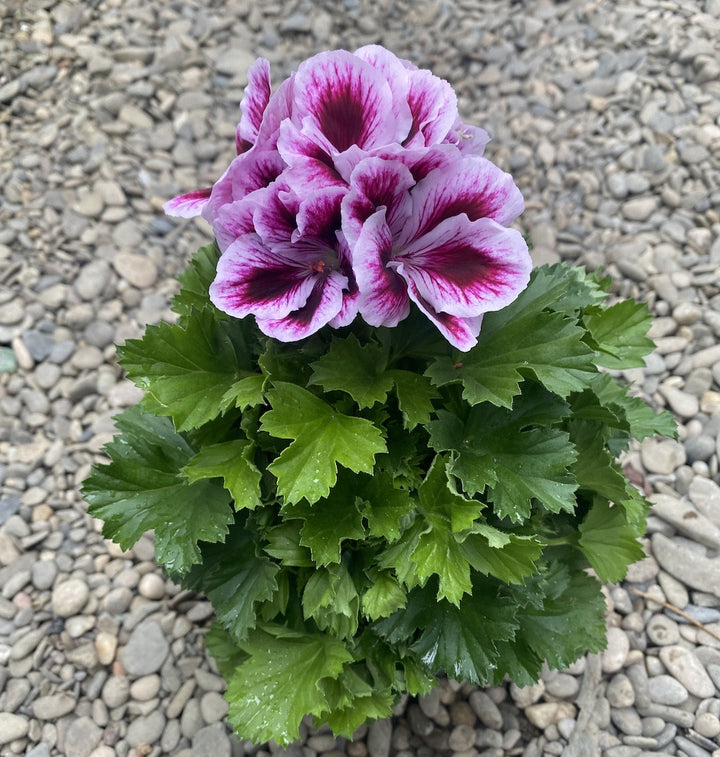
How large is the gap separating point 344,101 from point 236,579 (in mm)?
936

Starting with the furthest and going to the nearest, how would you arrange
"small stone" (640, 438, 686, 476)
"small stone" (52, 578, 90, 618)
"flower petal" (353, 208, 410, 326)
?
1. "small stone" (640, 438, 686, 476)
2. "small stone" (52, 578, 90, 618)
3. "flower petal" (353, 208, 410, 326)

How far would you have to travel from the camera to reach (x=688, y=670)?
2020 mm

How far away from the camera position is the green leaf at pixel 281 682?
4.79 ft

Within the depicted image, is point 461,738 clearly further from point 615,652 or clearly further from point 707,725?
point 707,725

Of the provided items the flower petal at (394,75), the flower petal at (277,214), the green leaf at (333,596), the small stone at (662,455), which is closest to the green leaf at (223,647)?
the green leaf at (333,596)

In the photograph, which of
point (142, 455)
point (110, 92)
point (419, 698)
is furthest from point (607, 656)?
point (110, 92)

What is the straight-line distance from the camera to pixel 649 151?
3.19 m

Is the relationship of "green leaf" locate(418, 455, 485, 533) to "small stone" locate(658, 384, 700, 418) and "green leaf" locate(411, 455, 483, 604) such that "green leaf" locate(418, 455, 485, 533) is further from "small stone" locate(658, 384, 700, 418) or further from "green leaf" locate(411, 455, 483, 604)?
"small stone" locate(658, 384, 700, 418)

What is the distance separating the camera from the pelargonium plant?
119 cm

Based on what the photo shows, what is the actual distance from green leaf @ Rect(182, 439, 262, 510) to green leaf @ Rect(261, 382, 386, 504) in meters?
0.07

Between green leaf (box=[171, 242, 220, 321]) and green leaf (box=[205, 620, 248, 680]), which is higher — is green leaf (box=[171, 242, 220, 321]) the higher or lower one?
the higher one

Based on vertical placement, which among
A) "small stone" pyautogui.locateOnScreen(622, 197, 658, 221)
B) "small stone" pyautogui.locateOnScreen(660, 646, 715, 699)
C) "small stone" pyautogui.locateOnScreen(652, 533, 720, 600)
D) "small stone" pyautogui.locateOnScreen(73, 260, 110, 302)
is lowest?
"small stone" pyautogui.locateOnScreen(660, 646, 715, 699)

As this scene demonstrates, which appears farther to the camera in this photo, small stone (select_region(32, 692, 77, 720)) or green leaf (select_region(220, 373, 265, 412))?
small stone (select_region(32, 692, 77, 720))

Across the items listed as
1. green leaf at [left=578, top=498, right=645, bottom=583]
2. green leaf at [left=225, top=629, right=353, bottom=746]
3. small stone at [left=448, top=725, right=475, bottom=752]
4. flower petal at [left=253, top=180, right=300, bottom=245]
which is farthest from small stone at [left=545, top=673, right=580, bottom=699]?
flower petal at [left=253, top=180, right=300, bottom=245]
